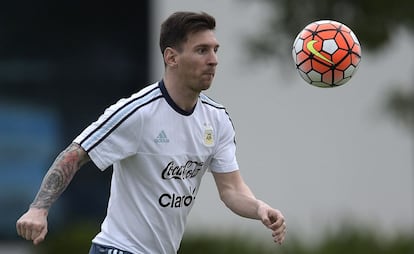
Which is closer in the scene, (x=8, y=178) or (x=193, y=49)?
(x=193, y=49)

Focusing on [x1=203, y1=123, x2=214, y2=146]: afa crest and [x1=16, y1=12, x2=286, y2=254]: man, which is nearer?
[x1=16, y1=12, x2=286, y2=254]: man

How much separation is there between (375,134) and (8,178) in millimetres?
5364

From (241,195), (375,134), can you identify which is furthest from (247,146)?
(241,195)

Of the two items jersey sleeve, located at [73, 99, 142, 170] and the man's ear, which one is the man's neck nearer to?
the man's ear

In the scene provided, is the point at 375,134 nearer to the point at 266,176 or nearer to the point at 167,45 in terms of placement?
the point at 266,176

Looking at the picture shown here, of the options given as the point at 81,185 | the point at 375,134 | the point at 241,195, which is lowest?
the point at 81,185

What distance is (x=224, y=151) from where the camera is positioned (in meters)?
7.61

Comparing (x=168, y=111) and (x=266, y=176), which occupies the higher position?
(x=168, y=111)

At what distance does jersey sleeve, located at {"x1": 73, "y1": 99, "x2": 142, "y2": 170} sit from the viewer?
7082 mm

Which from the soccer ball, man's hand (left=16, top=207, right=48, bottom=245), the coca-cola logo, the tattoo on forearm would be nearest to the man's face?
the coca-cola logo

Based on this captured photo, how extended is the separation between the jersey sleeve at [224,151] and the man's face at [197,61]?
1.14ft

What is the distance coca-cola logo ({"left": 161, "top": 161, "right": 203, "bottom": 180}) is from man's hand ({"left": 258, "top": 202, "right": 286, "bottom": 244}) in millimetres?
566

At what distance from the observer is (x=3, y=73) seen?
712 inches

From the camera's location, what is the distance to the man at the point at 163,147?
716 cm
